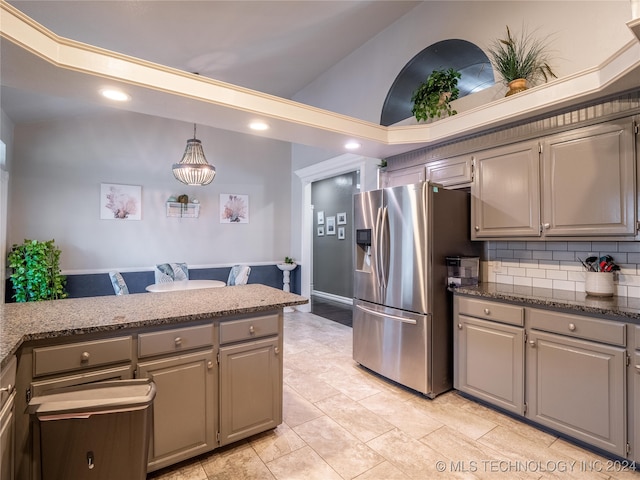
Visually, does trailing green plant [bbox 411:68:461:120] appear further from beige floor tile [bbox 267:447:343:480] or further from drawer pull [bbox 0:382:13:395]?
drawer pull [bbox 0:382:13:395]

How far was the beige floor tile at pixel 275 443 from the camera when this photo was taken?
1.96m

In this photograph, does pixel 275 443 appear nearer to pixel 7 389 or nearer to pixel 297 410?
pixel 297 410

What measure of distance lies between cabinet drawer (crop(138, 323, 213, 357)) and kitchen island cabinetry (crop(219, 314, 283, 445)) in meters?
0.10

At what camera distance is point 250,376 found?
1975 millimetres

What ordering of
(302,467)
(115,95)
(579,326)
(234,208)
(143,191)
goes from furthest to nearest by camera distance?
(234,208) < (143,191) < (115,95) < (579,326) < (302,467)

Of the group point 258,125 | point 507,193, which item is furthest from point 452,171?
point 258,125

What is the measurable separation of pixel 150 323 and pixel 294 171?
465cm

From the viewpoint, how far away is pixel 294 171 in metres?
5.95

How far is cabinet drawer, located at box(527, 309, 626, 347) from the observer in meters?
1.83

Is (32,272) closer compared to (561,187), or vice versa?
(561,187)

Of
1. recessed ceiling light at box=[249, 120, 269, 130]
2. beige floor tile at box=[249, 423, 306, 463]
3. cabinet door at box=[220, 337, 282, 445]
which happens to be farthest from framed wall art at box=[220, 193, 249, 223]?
beige floor tile at box=[249, 423, 306, 463]

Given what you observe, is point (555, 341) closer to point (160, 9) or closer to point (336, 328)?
point (336, 328)

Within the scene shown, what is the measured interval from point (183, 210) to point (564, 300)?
194 inches

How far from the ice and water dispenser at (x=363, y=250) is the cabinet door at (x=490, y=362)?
960 mm
